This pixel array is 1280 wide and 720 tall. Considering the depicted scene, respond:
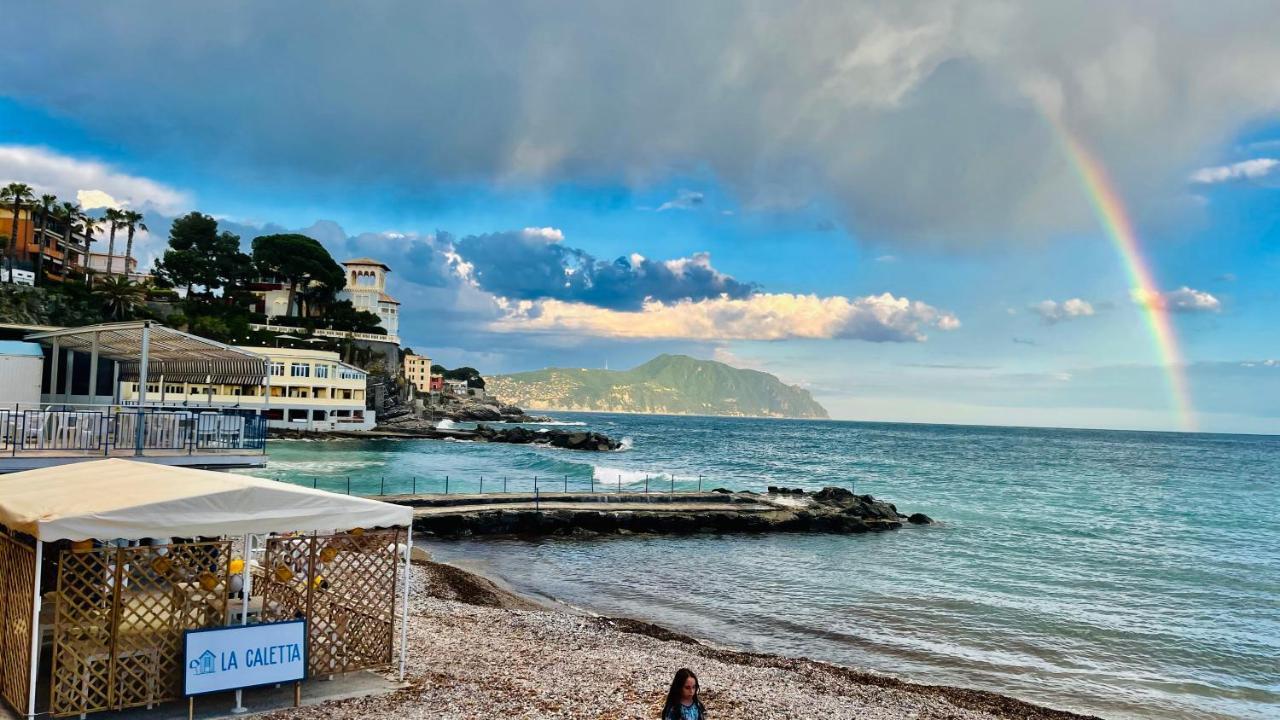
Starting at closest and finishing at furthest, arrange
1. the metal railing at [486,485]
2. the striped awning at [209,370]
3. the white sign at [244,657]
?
the white sign at [244,657] → the striped awning at [209,370] → the metal railing at [486,485]

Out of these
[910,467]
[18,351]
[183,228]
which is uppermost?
[183,228]

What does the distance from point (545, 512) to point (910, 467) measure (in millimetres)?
60451

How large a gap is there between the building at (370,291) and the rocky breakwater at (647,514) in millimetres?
101416

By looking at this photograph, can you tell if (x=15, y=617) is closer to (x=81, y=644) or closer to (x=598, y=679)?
(x=81, y=644)

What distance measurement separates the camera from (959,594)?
77.5ft

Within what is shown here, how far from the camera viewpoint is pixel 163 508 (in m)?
8.60

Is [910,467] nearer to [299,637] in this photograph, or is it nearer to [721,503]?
[721,503]

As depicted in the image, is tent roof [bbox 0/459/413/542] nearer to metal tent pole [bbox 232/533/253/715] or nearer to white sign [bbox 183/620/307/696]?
metal tent pole [bbox 232/533/253/715]

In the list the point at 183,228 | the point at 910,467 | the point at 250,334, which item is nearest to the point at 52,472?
the point at 910,467

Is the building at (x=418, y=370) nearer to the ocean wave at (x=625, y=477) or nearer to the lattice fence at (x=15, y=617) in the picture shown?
the ocean wave at (x=625, y=477)

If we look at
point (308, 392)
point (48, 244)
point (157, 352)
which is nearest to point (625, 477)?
point (157, 352)

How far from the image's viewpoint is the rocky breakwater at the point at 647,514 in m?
31.7

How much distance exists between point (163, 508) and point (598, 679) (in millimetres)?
6501

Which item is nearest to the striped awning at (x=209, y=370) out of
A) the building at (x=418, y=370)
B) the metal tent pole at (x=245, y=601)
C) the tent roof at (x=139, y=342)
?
the tent roof at (x=139, y=342)
